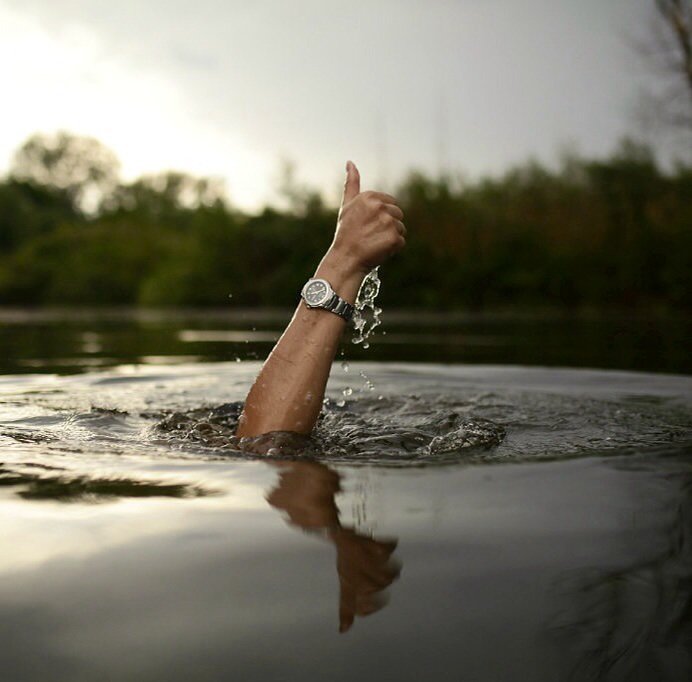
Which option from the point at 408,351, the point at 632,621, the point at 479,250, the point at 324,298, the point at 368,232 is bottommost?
the point at 632,621

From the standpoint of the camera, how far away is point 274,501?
1943 millimetres

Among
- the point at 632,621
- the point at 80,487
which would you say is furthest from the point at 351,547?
the point at 80,487

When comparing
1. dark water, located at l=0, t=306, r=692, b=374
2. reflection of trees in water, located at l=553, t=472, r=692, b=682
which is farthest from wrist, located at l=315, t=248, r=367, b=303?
dark water, located at l=0, t=306, r=692, b=374

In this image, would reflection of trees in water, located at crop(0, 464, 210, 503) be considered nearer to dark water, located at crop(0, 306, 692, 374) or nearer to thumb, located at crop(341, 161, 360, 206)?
thumb, located at crop(341, 161, 360, 206)

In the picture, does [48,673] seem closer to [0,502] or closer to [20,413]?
[0,502]

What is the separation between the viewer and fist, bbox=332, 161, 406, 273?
272cm

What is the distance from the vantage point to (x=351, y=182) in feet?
9.50

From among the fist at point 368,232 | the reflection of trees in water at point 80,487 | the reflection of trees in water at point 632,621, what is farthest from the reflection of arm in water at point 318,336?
the reflection of trees in water at point 632,621

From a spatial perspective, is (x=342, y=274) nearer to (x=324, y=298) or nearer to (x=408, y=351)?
(x=324, y=298)

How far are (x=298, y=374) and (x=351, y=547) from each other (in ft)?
3.61

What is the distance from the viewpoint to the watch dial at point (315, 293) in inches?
105

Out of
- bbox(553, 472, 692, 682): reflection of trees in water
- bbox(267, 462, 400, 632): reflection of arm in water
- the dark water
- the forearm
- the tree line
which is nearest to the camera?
bbox(553, 472, 692, 682): reflection of trees in water

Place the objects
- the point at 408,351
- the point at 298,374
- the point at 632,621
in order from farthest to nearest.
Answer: the point at 408,351, the point at 298,374, the point at 632,621

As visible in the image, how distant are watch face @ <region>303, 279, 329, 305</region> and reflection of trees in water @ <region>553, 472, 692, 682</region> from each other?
54.7 inches
